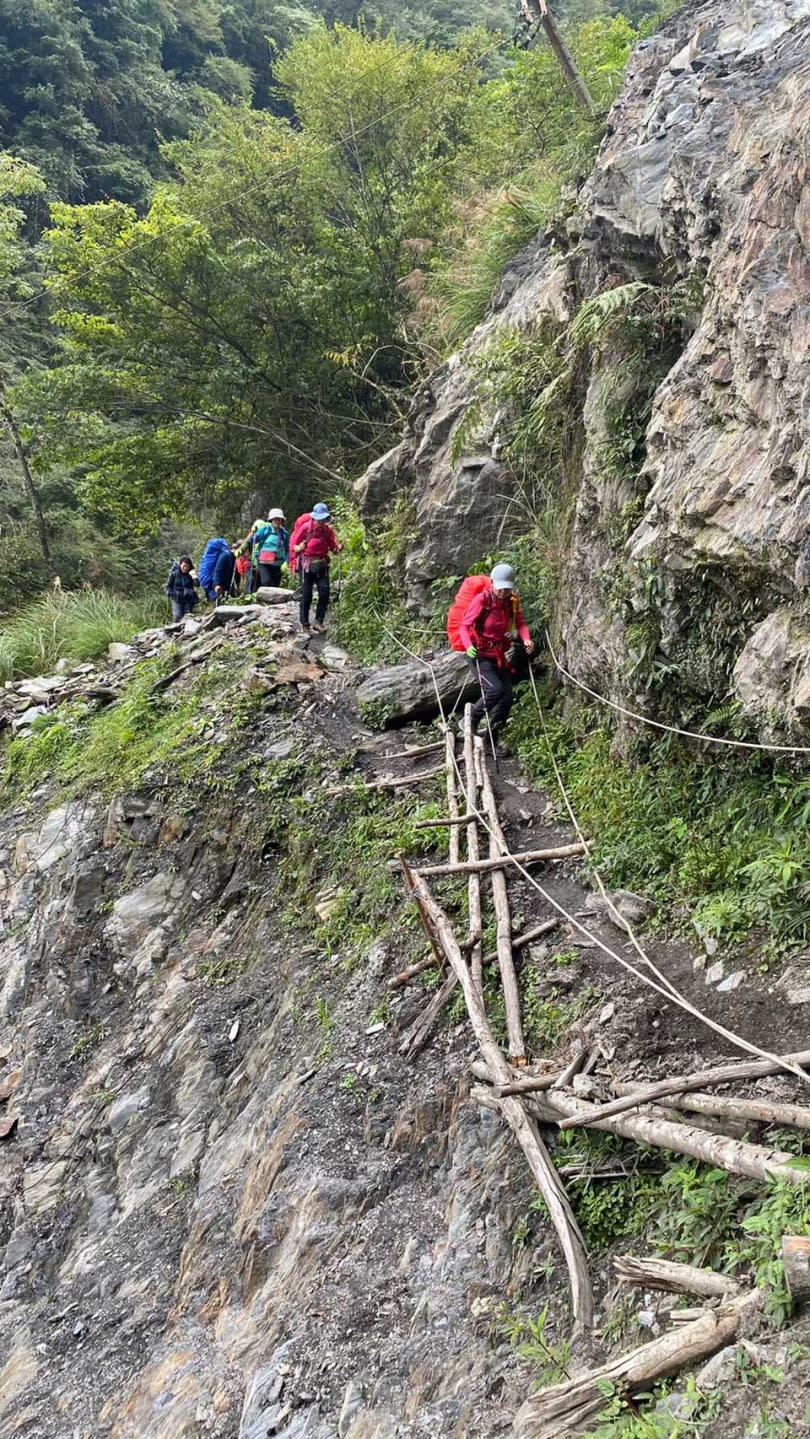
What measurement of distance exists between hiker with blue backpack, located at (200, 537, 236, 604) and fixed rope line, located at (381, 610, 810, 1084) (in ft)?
14.7

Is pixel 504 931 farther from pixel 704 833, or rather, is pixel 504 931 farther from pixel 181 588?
pixel 181 588

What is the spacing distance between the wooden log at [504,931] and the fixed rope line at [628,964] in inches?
2.0

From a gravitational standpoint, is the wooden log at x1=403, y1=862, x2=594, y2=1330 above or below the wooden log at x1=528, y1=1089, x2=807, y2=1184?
below

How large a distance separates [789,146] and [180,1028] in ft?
26.3

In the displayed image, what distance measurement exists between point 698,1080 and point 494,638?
18.0 ft

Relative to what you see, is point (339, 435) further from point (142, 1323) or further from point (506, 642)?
point (142, 1323)

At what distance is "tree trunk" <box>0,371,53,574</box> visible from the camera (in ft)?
64.0

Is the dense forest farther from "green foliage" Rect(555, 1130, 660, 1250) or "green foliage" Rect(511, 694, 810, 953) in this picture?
"green foliage" Rect(555, 1130, 660, 1250)

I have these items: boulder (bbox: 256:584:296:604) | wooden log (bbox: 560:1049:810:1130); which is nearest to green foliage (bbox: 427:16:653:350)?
boulder (bbox: 256:584:296:604)

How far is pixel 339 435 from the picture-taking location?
61.4 feet

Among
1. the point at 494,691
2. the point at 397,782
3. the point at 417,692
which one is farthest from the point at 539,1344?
the point at 417,692

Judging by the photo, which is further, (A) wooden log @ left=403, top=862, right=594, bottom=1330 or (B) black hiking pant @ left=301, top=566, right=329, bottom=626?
(B) black hiking pant @ left=301, top=566, right=329, bottom=626

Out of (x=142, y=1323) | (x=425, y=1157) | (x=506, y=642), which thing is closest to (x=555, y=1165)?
(x=425, y=1157)

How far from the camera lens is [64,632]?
54.7ft
